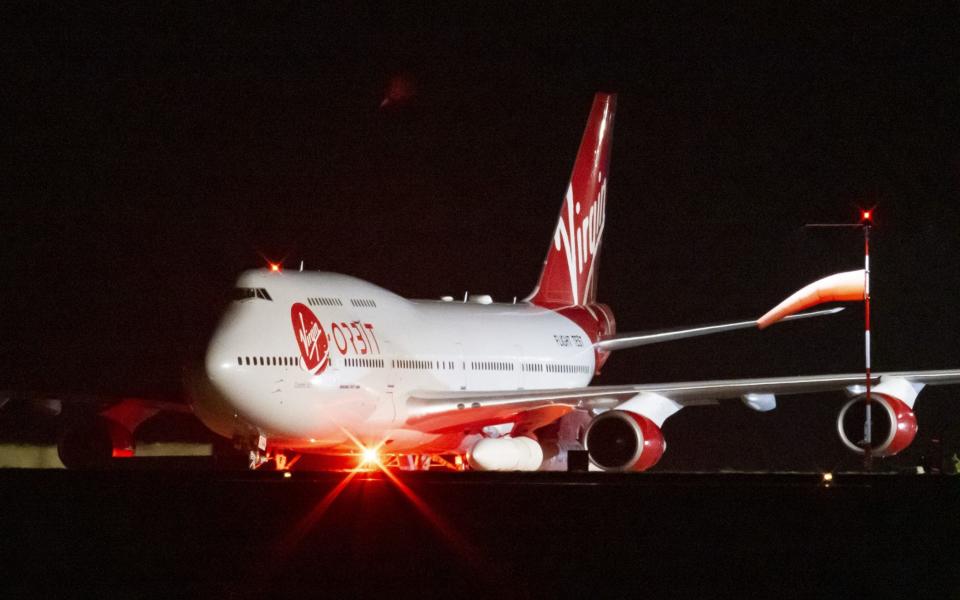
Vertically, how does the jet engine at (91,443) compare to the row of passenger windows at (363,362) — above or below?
below

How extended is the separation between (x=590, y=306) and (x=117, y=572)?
31.7m

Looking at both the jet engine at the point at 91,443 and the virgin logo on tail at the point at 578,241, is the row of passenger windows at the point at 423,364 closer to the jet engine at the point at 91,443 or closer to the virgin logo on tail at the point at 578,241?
the jet engine at the point at 91,443

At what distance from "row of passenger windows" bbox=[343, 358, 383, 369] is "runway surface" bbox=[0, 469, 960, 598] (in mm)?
8342

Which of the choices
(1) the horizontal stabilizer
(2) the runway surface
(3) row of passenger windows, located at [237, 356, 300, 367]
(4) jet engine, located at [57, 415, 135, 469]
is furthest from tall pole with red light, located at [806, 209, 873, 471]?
(4) jet engine, located at [57, 415, 135, 469]

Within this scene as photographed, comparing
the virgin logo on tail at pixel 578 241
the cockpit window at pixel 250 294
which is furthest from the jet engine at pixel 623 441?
the virgin logo on tail at pixel 578 241

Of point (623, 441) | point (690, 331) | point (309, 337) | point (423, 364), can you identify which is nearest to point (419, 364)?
point (423, 364)

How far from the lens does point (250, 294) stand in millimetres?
27500

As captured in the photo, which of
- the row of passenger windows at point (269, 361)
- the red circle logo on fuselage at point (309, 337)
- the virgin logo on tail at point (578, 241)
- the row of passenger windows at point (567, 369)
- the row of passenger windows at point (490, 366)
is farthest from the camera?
the virgin logo on tail at point (578, 241)

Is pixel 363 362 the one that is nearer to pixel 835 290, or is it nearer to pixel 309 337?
pixel 309 337

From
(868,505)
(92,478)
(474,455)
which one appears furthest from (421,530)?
(474,455)

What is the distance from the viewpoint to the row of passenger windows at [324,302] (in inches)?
1128

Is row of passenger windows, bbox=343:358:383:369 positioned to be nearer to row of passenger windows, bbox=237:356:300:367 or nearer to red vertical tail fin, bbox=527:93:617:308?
row of passenger windows, bbox=237:356:300:367

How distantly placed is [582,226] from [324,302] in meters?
15.6

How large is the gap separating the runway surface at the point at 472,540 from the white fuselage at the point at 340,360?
597cm
